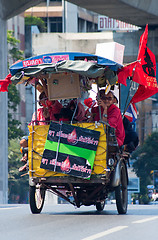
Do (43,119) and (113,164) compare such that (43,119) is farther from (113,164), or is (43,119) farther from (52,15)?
(52,15)

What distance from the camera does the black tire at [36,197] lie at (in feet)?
45.2

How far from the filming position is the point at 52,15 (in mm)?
119875

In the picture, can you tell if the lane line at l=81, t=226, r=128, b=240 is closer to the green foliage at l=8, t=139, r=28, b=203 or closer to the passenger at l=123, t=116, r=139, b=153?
the passenger at l=123, t=116, r=139, b=153

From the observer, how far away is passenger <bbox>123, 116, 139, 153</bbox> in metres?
15.0

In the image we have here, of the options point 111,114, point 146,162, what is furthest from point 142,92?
point 146,162

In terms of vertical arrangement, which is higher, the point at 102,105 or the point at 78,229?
the point at 102,105

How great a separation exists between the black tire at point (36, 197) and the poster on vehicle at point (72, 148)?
0.55 metres

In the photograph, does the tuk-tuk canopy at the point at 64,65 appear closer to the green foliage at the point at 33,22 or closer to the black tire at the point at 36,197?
the black tire at the point at 36,197

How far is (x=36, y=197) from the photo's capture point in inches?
555

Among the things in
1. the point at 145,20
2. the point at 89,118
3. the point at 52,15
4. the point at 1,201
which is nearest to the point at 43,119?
the point at 89,118

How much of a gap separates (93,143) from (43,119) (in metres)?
1.23

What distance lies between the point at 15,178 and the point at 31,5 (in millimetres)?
47507

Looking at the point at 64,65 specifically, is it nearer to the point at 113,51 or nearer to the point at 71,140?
the point at 71,140

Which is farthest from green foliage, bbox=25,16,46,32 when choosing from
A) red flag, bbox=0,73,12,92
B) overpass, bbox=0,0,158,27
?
red flag, bbox=0,73,12,92
